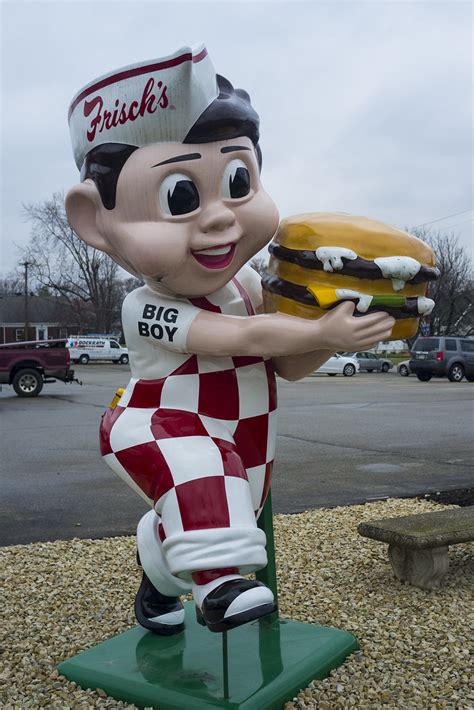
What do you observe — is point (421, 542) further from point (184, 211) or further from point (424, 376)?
point (424, 376)

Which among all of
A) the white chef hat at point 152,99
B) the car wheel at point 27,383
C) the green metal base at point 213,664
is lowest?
the green metal base at point 213,664

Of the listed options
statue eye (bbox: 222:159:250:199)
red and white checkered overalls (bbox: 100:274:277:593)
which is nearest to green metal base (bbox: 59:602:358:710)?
red and white checkered overalls (bbox: 100:274:277:593)

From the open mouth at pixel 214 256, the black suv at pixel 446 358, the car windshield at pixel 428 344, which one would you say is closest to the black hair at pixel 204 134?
the open mouth at pixel 214 256

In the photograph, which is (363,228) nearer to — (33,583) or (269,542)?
(269,542)

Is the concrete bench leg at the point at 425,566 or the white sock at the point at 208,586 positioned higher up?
the white sock at the point at 208,586

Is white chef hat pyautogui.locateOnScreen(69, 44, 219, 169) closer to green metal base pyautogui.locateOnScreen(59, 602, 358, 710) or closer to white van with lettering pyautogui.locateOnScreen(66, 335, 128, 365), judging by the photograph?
green metal base pyautogui.locateOnScreen(59, 602, 358, 710)

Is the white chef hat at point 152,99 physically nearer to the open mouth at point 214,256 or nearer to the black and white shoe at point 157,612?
the open mouth at point 214,256

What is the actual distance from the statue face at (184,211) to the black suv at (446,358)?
850 inches

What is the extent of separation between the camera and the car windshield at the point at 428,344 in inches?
924

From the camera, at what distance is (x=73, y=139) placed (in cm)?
252

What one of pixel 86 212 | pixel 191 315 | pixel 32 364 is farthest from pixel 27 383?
pixel 191 315

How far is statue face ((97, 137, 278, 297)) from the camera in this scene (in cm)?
230

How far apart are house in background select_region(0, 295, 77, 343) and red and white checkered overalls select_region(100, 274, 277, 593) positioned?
5362 centimetres

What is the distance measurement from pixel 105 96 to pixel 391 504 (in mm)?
4519
